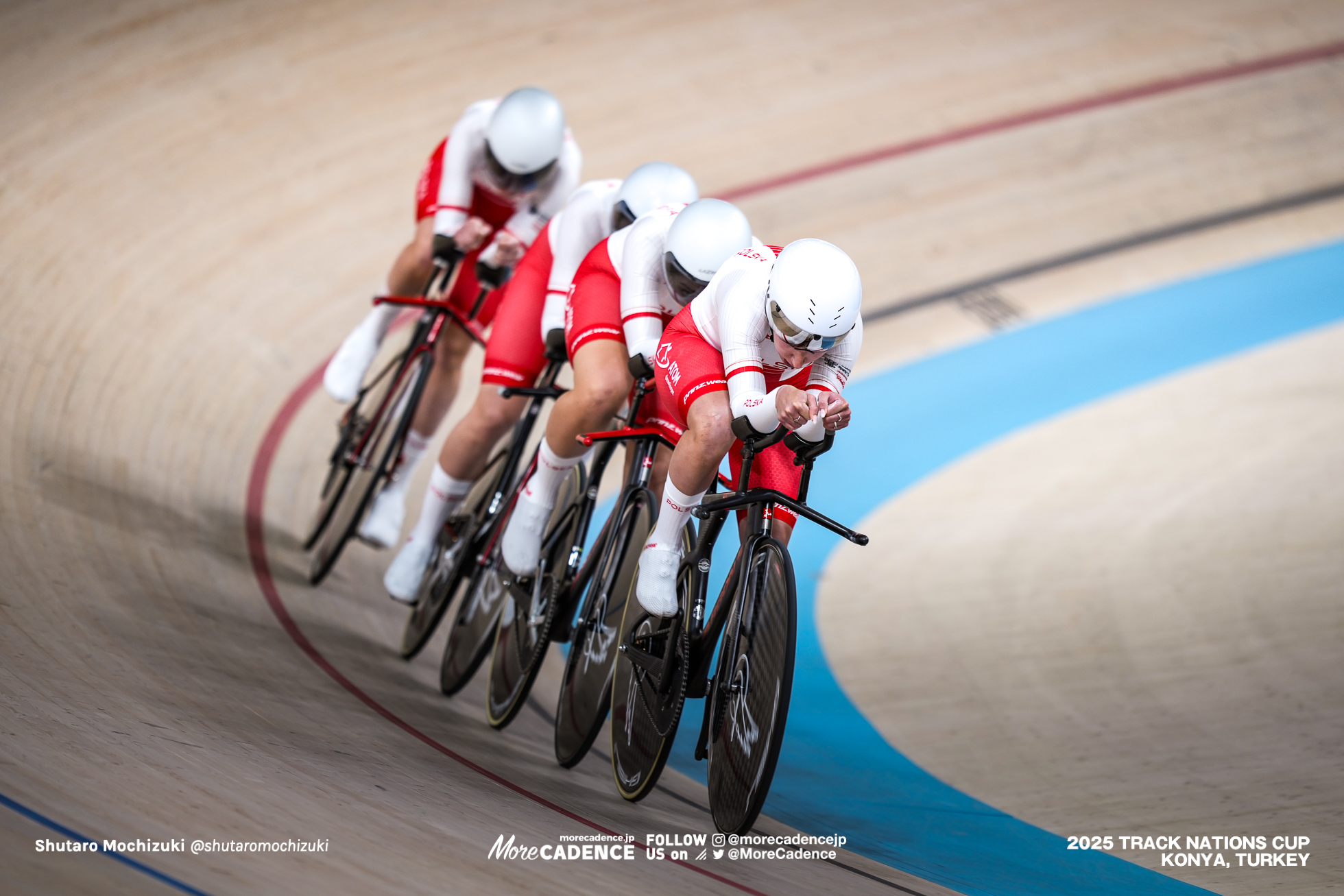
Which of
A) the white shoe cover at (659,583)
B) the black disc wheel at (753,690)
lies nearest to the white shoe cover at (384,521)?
the white shoe cover at (659,583)

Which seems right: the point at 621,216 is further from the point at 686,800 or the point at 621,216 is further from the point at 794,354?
the point at 686,800

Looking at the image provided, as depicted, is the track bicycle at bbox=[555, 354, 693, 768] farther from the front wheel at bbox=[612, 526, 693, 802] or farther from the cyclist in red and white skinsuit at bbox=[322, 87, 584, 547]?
the cyclist in red and white skinsuit at bbox=[322, 87, 584, 547]

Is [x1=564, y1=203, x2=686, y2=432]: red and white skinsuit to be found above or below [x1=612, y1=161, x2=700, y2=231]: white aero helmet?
below

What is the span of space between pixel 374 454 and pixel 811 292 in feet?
7.45

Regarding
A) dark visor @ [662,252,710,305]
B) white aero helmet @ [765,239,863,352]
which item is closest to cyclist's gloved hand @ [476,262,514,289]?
dark visor @ [662,252,710,305]

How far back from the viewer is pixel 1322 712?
3.55 meters

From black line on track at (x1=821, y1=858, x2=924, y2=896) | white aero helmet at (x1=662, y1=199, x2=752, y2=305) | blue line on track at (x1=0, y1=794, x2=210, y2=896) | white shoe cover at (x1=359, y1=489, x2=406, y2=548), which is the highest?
white aero helmet at (x1=662, y1=199, x2=752, y2=305)

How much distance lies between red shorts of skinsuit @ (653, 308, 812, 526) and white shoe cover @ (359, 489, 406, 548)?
62.7 inches

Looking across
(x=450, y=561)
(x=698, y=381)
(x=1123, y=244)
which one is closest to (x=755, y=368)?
(x=698, y=381)

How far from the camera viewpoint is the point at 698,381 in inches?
101

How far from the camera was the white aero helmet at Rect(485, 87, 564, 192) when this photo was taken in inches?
140

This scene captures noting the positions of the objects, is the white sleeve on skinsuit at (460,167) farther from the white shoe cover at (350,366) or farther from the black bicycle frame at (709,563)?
the black bicycle frame at (709,563)

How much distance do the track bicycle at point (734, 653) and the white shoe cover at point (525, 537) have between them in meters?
0.41

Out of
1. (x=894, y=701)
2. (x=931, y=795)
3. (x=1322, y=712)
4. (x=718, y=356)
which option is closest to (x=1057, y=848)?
(x=931, y=795)
